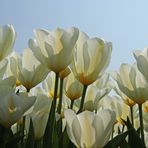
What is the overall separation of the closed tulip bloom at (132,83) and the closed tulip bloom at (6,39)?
0.43 m

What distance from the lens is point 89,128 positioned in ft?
3.72

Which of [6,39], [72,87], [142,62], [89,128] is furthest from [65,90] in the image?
[89,128]

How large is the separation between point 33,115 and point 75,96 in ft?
1.33

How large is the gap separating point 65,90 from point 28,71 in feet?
0.87

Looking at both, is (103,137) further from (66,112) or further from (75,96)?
(75,96)

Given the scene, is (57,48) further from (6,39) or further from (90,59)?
(6,39)

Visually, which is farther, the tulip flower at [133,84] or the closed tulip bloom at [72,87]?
the closed tulip bloom at [72,87]

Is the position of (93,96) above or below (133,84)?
below

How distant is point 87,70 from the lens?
4.76 feet

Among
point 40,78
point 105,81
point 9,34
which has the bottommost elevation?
point 105,81

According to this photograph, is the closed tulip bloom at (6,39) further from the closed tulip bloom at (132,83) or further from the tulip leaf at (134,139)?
the tulip leaf at (134,139)

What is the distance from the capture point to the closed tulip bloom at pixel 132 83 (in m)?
1.53

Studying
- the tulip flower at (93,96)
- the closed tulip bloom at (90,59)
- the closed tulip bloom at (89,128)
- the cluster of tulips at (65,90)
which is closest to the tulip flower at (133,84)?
the cluster of tulips at (65,90)

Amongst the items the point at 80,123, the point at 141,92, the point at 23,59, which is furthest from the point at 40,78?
the point at 80,123
